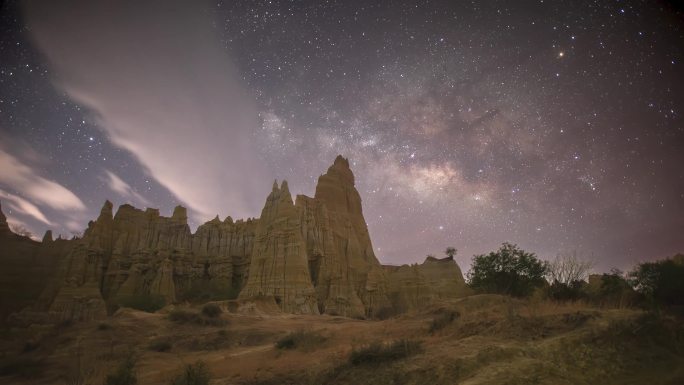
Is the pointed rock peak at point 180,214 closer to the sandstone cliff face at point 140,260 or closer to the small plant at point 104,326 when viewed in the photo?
the sandstone cliff face at point 140,260

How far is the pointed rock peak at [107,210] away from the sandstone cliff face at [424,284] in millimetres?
50348

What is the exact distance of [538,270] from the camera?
3061 centimetres

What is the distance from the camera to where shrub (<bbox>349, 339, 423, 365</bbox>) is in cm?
875

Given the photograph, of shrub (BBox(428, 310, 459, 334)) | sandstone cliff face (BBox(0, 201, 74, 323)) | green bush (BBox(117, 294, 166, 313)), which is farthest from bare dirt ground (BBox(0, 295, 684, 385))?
sandstone cliff face (BBox(0, 201, 74, 323))

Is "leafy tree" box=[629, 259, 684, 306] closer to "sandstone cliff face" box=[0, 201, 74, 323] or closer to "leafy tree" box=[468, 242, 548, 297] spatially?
"leafy tree" box=[468, 242, 548, 297]

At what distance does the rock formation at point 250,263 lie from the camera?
149 ft

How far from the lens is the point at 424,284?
51.8 metres

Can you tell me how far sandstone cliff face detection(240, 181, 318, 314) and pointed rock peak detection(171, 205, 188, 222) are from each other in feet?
87.5

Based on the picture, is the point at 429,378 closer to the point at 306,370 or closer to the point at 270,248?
the point at 306,370

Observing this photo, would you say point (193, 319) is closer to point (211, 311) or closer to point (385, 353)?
point (211, 311)

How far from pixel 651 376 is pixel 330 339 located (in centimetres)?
1069

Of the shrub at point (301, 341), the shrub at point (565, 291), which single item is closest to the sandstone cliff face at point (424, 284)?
the shrub at point (565, 291)

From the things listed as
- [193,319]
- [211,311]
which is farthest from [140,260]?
[193,319]

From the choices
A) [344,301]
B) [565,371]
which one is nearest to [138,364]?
[565,371]
